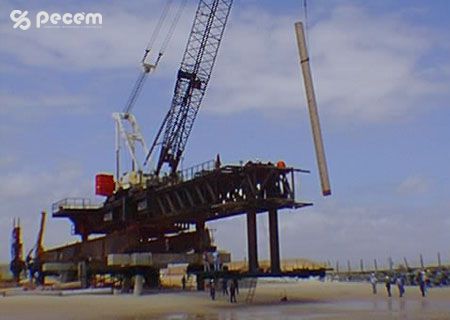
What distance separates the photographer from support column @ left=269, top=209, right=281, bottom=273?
5151 centimetres

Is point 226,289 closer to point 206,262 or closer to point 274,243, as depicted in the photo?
point 274,243

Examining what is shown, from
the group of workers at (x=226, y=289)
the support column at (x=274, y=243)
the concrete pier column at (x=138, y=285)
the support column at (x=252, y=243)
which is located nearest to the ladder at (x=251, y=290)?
the group of workers at (x=226, y=289)

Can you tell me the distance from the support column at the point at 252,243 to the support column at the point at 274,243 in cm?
138

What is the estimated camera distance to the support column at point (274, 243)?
51513 mm

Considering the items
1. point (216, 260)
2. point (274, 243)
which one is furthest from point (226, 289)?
point (216, 260)

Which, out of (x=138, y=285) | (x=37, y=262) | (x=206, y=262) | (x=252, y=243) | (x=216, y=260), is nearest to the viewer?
(x=252, y=243)

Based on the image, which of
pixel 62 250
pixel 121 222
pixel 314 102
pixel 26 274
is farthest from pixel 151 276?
pixel 26 274

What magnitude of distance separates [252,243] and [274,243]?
2.02m

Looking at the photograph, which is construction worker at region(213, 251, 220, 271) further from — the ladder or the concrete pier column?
the concrete pier column

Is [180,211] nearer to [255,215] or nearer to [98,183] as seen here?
[255,215]

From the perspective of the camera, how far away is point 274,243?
174 feet

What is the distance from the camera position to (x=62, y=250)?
301ft

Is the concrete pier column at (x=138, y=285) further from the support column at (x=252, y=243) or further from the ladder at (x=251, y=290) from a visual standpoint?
the support column at (x=252, y=243)

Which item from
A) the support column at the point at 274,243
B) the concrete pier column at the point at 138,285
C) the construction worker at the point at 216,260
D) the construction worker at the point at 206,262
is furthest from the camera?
the construction worker at the point at 206,262
